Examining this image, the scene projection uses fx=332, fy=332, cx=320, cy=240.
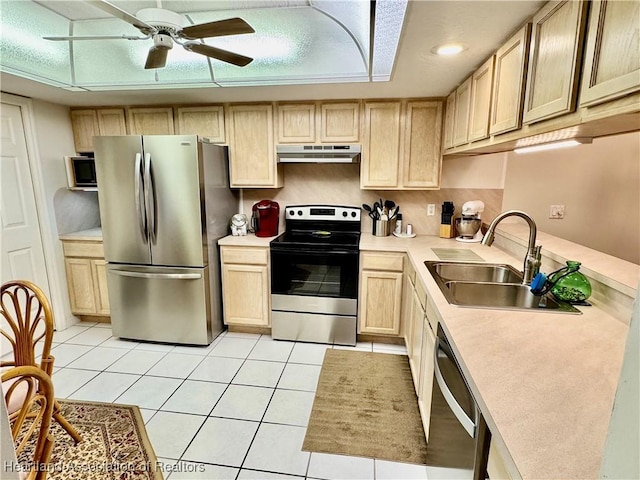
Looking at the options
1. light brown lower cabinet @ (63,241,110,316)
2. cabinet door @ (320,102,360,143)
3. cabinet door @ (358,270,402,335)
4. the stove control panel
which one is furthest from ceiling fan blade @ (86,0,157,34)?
light brown lower cabinet @ (63,241,110,316)

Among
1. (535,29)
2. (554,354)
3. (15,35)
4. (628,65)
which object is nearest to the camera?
(628,65)

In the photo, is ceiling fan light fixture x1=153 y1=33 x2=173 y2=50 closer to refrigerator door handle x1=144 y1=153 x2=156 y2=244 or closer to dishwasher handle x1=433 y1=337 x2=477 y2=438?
refrigerator door handle x1=144 y1=153 x2=156 y2=244

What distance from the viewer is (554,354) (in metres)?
1.09

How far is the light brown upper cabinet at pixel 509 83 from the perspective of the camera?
1456 mm

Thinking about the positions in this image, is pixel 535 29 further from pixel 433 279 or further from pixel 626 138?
pixel 626 138

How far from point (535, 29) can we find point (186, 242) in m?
2.58

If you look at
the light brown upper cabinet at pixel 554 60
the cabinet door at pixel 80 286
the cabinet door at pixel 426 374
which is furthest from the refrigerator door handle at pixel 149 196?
the light brown upper cabinet at pixel 554 60

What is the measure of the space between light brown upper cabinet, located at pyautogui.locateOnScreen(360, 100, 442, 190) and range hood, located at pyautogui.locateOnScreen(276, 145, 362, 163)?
0.42 feet

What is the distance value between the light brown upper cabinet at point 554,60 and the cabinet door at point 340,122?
1.63m

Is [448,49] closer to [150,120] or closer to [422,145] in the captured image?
[422,145]

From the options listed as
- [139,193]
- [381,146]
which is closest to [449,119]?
[381,146]

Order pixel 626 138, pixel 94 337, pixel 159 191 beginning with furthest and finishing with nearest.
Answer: pixel 94 337 < pixel 626 138 < pixel 159 191

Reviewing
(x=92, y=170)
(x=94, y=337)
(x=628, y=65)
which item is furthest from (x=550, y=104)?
(x=94, y=337)

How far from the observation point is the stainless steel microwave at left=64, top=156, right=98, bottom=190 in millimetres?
3135
